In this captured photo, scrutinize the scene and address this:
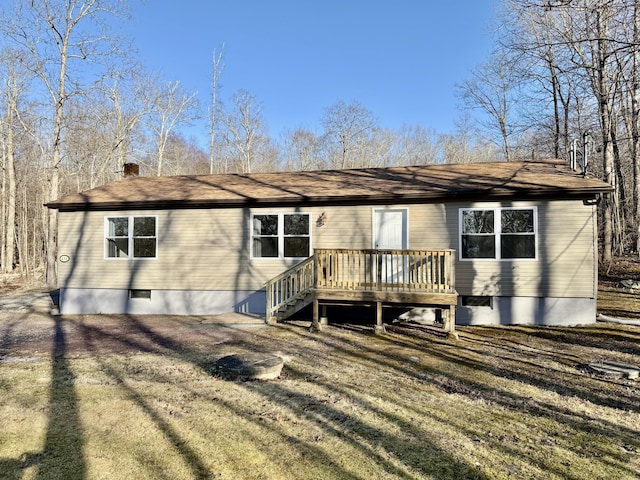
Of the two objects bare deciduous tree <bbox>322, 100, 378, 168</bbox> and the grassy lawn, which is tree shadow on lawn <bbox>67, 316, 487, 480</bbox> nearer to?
the grassy lawn

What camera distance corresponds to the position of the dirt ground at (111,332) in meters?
7.55

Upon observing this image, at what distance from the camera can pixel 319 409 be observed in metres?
4.54

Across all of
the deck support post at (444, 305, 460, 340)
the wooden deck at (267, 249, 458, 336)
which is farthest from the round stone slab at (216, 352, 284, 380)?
the deck support post at (444, 305, 460, 340)

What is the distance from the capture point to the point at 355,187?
35.5 feet

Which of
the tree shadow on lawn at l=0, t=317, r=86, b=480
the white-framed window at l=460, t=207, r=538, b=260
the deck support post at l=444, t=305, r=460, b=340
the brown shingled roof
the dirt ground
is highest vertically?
the brown shingled roof

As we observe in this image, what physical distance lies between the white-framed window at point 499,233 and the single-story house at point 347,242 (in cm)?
3

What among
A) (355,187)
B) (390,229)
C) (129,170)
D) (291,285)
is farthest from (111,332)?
(129,170)

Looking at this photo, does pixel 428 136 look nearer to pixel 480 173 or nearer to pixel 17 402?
pixel 480 173

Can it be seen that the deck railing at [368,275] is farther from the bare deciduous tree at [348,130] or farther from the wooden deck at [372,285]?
the bare deciduous tree at [348,130]

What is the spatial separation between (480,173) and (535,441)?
8.56 meters

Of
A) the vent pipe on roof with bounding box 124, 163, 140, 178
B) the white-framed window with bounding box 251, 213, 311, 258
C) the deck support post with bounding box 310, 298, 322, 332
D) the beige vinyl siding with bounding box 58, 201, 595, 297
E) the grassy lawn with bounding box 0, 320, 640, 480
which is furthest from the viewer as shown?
the vent pipe on roof with bounding box 124, 163, 140, 178

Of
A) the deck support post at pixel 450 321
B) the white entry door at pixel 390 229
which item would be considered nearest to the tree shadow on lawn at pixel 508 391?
the deck support post at pixel 450 321

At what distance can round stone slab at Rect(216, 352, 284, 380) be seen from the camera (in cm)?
562

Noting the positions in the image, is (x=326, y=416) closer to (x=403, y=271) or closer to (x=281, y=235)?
(x=403, y=271)
